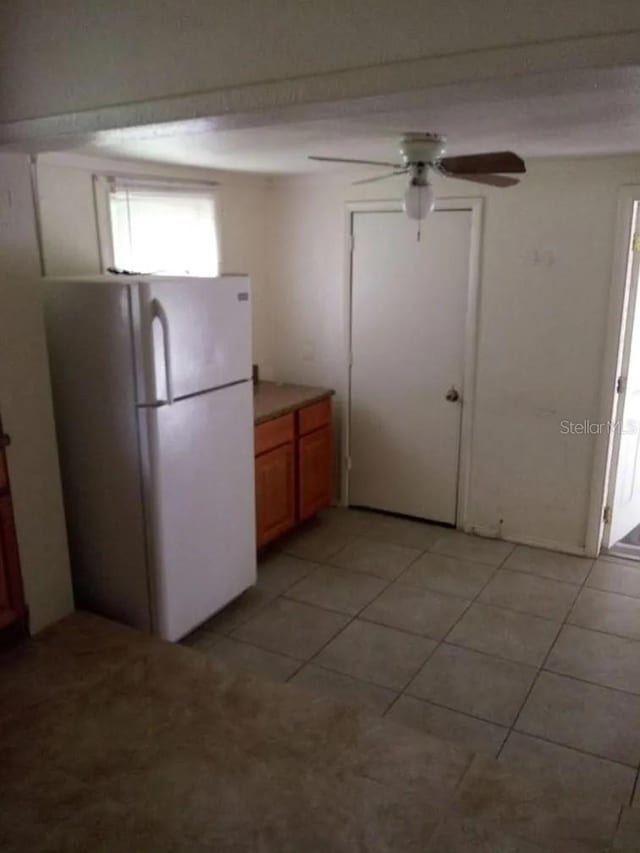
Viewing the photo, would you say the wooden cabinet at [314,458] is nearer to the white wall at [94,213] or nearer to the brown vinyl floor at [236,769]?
the white wall at [94,213]

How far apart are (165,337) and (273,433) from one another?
137 cm

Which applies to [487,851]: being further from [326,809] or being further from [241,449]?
[241,449]

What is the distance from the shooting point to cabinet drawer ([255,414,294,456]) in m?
3.86

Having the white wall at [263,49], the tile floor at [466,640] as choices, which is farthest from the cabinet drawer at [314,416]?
the white wall at [263,49]

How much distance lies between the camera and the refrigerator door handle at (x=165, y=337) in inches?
106

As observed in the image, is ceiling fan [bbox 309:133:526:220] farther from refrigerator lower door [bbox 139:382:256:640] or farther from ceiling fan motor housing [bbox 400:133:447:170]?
refrigerator lower door [bbox 139:382:256:640]

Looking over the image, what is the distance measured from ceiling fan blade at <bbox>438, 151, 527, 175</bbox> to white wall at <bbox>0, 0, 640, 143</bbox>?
1120 millimetres

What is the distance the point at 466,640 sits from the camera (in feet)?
10.6

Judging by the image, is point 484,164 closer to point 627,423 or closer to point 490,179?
point 490,179

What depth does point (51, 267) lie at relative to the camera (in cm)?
321

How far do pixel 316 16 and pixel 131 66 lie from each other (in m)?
0.58

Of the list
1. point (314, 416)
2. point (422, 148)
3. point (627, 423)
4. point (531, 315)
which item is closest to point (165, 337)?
point (422, 148)

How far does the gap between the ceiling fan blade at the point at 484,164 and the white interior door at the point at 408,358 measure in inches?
59.0

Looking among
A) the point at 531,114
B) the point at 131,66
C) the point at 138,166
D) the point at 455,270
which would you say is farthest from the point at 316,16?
the point at 455,270
